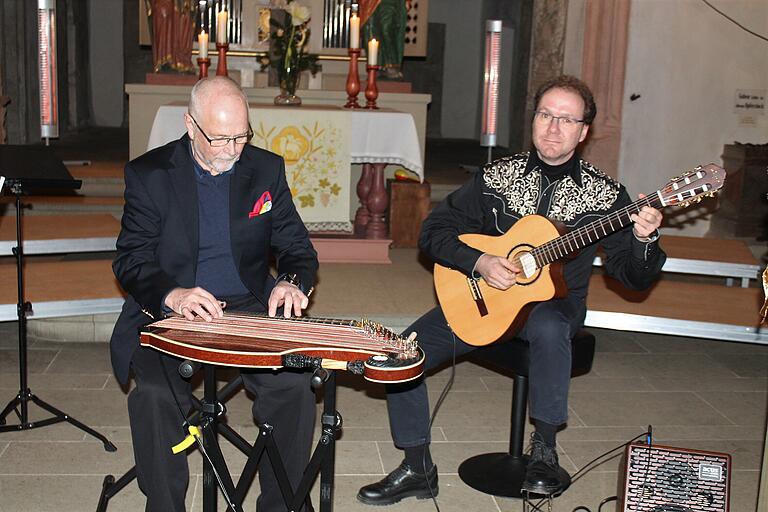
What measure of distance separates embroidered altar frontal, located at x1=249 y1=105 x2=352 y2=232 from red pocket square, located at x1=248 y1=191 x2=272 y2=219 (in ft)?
9.78

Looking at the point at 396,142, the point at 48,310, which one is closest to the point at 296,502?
the point at 48,310

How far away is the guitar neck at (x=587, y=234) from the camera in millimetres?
3122

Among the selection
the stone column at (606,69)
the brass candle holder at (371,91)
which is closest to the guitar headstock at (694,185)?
the brass candle holder at (371,91)

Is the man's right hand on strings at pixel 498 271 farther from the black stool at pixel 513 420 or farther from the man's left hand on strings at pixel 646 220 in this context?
the man's left hand on strings at pixel 646 220

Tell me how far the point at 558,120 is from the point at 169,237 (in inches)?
56.1

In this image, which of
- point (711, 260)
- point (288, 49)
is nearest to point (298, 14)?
point (288, 49)

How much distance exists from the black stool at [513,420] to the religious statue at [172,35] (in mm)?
5660

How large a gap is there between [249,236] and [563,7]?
5556mm

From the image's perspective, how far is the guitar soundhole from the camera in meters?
3.34

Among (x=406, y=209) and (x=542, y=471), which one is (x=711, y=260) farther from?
(x=542, y=471)

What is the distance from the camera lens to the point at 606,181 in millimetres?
3451

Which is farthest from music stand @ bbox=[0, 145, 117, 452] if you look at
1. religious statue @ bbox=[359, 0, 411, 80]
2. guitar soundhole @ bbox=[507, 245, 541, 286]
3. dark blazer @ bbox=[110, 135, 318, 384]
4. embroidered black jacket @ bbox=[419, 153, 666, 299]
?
religious statue @ bbox=[359, 0, 411, 80]

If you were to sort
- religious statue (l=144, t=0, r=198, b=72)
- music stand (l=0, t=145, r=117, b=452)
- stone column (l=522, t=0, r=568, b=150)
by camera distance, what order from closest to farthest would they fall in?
1. music stand (l=0, t=145, r=117, b=452)
2. stone column (l=522, t=0, r=568, b=150)
3. religious statue (l=144, t=0, r=198, b=72)

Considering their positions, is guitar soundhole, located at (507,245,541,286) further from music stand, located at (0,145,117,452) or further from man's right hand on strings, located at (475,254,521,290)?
music stand, located at (0,145,117,452)
